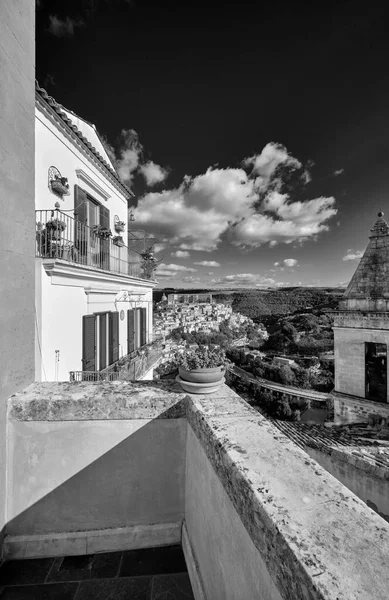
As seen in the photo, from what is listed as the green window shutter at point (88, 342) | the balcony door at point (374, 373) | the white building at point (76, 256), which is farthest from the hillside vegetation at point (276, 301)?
the green window shutter at point (88, 342)

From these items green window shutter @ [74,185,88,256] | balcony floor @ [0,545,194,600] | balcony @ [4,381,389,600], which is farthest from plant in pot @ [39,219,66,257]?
balcony floor @ [0,545,194,600]

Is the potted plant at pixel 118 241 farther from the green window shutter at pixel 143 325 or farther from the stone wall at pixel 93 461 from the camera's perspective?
the stone wall at pixel 93 461

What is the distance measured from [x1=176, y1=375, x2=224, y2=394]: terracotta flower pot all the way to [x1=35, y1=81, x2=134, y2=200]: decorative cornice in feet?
19.8

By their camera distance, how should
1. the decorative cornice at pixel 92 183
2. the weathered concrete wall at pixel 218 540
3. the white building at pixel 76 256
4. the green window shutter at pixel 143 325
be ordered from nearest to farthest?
the weathered concrete wall at pixel 218 540 < the white building at pixel 76 256 < the decorative cornice at pixel 92 183 < the green window shutter at pixel 143 325

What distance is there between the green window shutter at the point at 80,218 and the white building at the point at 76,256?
0.08 feet

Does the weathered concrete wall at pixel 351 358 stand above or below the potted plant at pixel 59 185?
below

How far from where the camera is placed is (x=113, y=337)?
732 cm

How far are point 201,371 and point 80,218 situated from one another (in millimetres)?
5892

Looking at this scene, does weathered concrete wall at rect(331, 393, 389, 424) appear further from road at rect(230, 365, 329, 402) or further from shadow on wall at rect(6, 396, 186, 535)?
road at rect(230, 365, 329, 402)

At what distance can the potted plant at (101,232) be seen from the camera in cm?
689

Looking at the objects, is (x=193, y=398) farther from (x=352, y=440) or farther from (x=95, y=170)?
(x=95, y=170)

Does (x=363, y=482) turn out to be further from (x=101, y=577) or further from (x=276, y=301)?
(x=276, y=301)

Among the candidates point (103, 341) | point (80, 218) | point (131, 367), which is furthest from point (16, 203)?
point (131, 367)

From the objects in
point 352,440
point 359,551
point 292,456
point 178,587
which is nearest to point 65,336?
point 178,587
